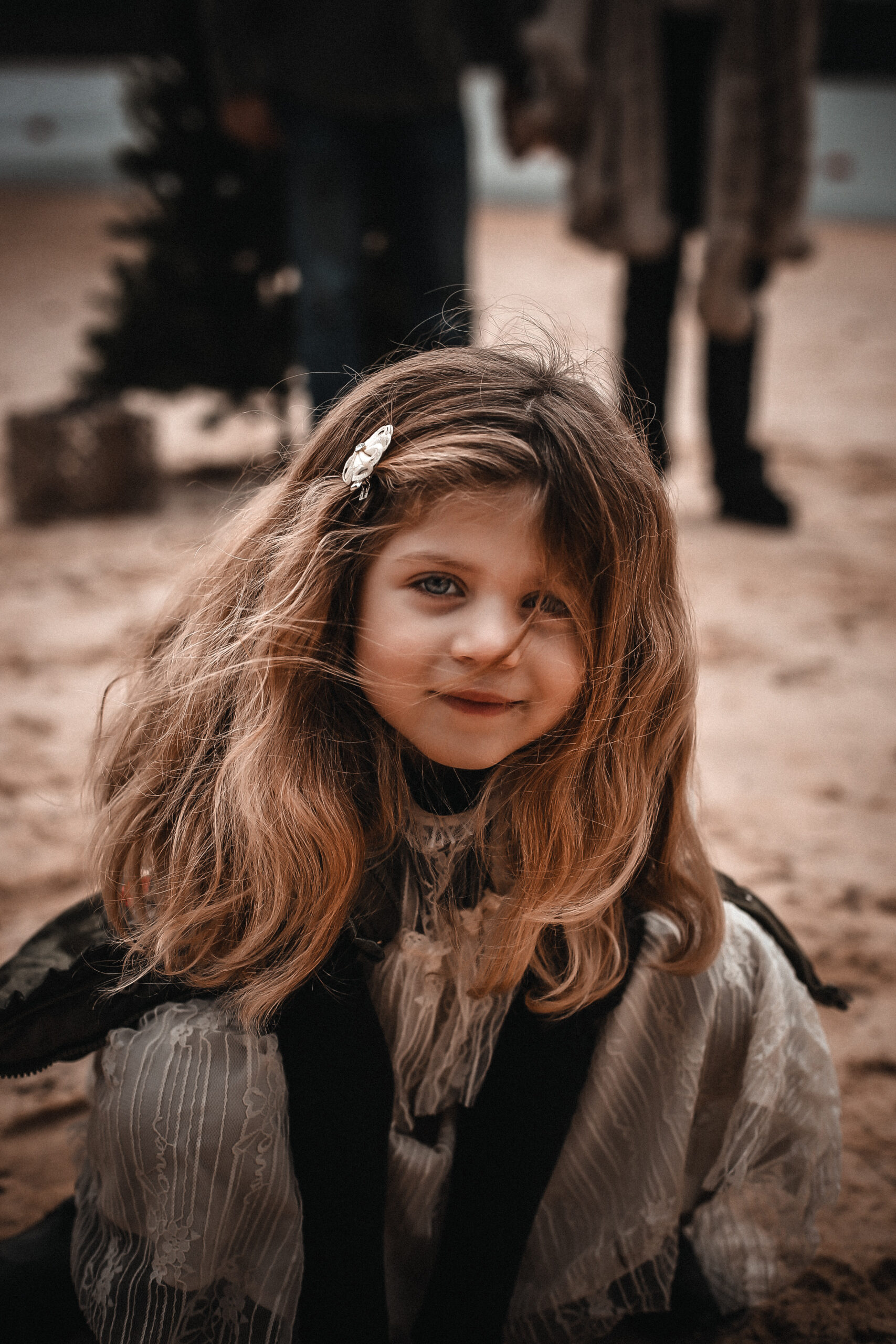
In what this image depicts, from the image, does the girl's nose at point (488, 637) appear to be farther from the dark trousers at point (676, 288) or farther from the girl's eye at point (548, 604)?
the dark trousers at point (676, 288)

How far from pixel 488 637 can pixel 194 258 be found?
2.82 meters

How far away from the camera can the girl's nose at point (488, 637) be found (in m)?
0.73

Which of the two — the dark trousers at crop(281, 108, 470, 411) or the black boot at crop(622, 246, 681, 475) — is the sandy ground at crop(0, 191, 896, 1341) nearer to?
the black boot at crop(622, 246, 681, 475)

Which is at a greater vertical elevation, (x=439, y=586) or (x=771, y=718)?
(x=439, y=586)

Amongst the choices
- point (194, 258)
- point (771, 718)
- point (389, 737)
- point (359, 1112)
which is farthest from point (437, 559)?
point (194, 258)

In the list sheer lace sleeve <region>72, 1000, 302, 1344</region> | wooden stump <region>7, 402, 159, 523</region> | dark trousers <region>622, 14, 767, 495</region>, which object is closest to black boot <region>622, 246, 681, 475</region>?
dark trousers <region>622, 14, 767, 495</region>

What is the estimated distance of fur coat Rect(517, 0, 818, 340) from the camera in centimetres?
251

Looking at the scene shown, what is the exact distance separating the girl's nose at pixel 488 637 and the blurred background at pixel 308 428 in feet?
0.95

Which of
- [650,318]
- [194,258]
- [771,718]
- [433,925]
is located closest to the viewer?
[433,925]

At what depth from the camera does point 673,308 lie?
2.89m

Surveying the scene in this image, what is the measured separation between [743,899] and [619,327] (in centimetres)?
231

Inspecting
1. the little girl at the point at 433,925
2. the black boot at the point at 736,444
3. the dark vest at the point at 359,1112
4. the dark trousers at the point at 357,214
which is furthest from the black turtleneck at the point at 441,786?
the black boot at the point at 736,444

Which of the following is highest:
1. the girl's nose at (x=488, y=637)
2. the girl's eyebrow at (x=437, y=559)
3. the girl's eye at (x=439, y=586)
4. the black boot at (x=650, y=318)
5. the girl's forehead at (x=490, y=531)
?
the girl's forehead at (x=490, y=531)

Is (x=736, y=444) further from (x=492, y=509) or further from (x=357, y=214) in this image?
(x=492, y=509)
